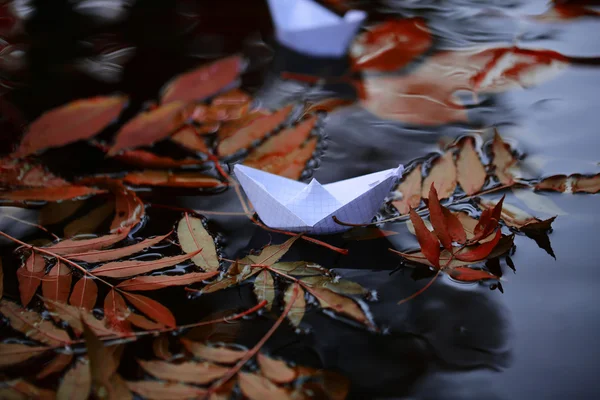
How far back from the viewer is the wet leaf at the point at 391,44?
2.71ft

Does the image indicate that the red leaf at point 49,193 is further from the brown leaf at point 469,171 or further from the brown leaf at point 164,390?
the brown leaf at point 469,171

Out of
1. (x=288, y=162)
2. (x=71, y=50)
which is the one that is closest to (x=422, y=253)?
(x=288, y=162)

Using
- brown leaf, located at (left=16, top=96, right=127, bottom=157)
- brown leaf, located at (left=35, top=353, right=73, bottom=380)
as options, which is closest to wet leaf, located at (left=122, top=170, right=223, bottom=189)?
brown leaf, located at (left=16, top=96, right=127, bottom=157)

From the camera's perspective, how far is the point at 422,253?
18.8 inches

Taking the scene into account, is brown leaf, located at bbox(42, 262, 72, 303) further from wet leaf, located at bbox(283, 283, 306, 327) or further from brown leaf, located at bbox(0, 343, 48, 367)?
wet leaf, located at bbox(283, 283, 306, 327)

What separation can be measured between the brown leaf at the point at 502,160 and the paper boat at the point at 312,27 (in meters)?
0.32

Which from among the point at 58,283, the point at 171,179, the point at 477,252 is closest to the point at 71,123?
the point at 171,179

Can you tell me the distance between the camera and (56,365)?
0.40m

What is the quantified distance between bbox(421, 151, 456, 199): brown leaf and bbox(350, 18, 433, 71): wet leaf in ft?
0.88

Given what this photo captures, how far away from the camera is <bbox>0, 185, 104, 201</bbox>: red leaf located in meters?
0.57

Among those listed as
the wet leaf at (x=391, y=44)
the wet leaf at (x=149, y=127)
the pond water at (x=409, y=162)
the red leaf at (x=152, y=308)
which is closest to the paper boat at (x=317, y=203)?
the pond water at (x=409, y=162)

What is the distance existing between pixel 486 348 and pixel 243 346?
182mm

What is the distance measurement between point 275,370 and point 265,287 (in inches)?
3.1

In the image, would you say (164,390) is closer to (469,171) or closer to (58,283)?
(58,283)
